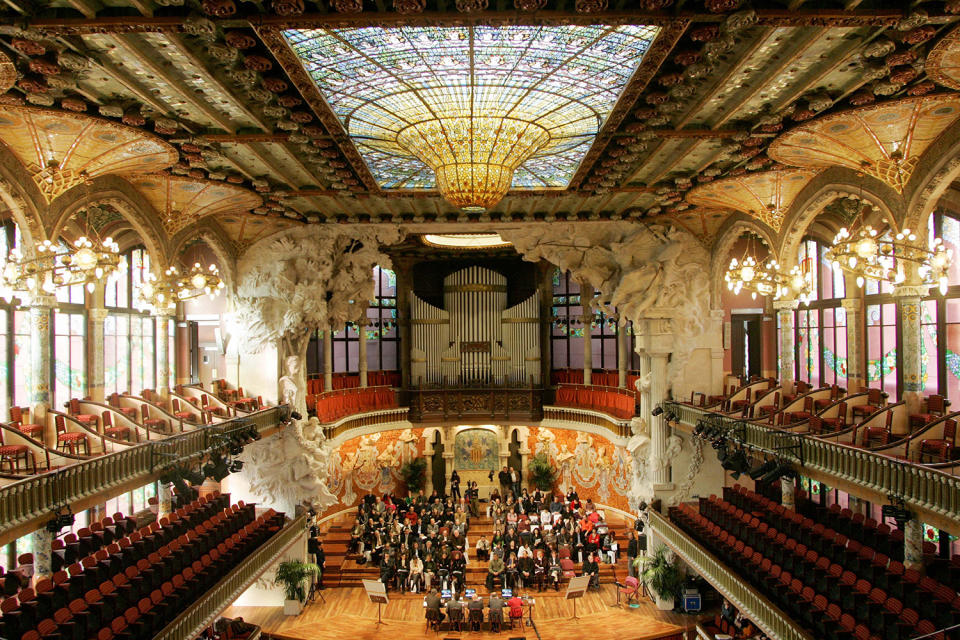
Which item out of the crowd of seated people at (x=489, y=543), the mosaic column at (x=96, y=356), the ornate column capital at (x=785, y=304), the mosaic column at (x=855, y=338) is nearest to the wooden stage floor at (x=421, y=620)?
the crowd of seated people at (x=489, y=543)

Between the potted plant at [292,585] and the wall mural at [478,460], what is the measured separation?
5.86m

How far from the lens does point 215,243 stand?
61.6 ft

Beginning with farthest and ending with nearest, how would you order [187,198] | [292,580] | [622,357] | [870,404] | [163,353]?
1. [622,357]
2. [292,580]
3. [163,353]
4. [187,198]
5. [870,404]

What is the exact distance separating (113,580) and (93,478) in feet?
5.61

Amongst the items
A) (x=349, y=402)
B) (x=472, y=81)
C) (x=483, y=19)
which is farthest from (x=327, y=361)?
(x=483, y=19)

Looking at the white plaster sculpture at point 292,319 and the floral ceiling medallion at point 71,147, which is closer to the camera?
the floral ceiling medallion at point 71,147

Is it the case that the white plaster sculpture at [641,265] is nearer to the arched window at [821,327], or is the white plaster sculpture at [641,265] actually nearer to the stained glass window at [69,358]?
the arched window at [821,327]

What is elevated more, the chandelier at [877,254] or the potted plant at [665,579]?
the chandelier at [877,254]

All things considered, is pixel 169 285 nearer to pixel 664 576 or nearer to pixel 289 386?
pixel 289 386

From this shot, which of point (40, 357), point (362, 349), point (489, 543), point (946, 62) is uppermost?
point (946, 62)

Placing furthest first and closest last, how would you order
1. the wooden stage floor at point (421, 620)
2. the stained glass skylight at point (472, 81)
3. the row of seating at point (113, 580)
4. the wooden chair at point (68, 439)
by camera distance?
the wooden stage floor at point (421, 620)
the wooden chair at point (68, 439)
the row of seating at point (113, 580)
the stained glass skylight at point (472, 81)

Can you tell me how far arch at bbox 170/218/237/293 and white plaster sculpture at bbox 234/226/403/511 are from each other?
0.34 meters

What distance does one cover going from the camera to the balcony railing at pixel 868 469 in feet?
28.9

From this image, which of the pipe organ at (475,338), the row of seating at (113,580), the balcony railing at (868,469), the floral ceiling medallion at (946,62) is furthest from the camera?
the pipe organ at (475,338)
